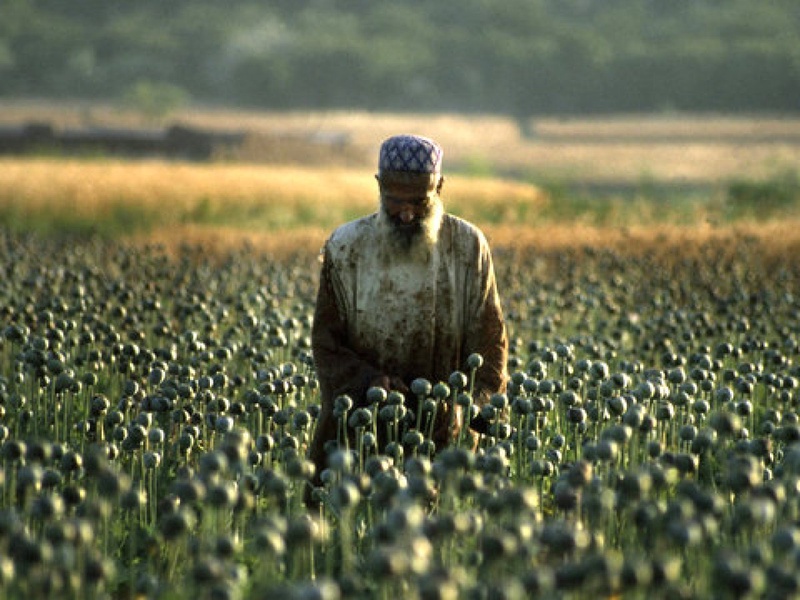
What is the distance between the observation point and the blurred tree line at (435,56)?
72.6 meters

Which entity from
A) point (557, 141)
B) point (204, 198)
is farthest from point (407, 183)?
point (557, 141)

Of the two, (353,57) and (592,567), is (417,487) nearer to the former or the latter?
(592,567)

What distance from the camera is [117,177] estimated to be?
1036 inches

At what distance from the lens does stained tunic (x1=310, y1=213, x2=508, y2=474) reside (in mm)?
7270

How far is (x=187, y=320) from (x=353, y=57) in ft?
233

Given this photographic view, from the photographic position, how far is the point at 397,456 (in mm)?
6754

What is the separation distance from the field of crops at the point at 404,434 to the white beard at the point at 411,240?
2.24ft

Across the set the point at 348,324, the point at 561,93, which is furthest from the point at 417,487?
the point at 561,93

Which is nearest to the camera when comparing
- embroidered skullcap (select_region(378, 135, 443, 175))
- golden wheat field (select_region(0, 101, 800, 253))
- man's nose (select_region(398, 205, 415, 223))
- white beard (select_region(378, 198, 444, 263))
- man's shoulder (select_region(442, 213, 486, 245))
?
embroidered skullcap (select_region(378, 135, 443, 175))

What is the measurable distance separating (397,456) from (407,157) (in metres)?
1.46

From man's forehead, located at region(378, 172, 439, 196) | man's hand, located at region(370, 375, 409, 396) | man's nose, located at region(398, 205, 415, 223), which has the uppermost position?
man's forehead, located at region(378, 172, 439, 196)

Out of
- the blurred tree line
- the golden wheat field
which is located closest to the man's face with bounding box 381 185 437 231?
the golden wheat field

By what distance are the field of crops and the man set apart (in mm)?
217

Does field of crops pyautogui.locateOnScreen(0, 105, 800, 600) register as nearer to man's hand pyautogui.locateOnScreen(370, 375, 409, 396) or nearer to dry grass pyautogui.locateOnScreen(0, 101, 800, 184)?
man's hand pyautogui.locateOnScreen(370, 375, 409, 396)
